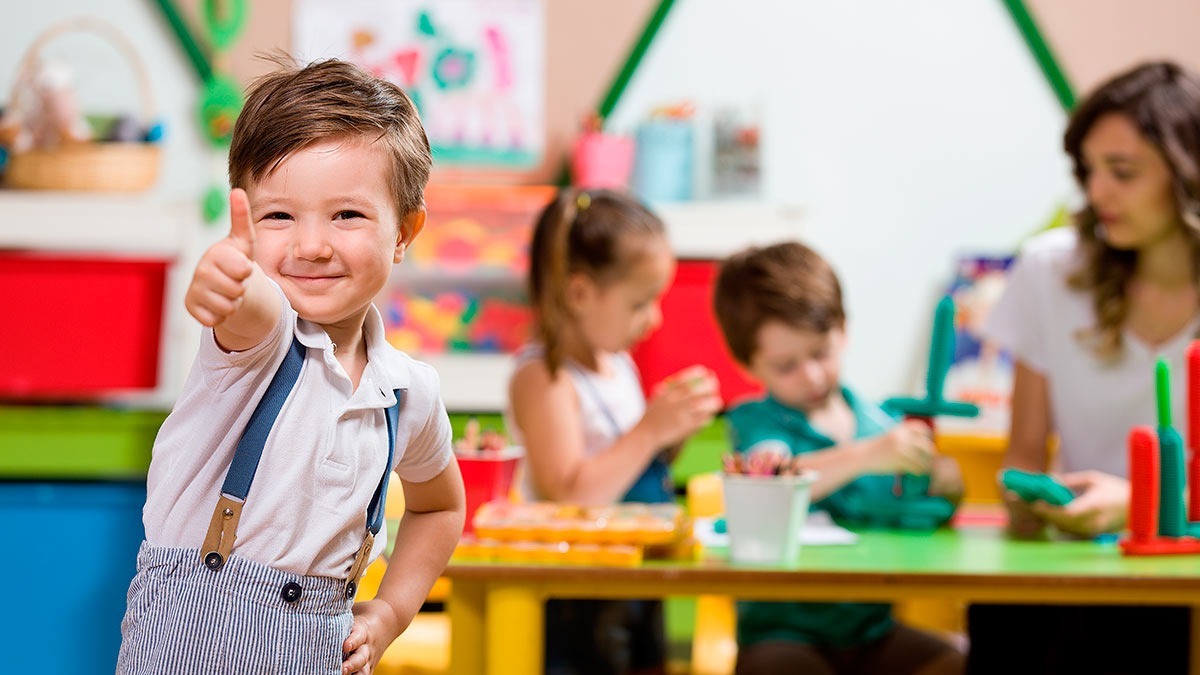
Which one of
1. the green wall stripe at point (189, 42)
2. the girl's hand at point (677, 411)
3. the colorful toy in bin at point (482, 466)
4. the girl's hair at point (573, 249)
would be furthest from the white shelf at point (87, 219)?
the colorful toy in bin at point (482, 466)

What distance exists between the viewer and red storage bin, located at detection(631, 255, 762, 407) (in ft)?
10.4

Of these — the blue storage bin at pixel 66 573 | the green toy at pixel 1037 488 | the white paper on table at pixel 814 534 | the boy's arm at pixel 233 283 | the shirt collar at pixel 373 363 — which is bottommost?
the blue storage bin at pixel 66 573

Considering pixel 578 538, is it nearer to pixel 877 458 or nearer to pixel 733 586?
pixel 733 586

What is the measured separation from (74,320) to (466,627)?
2.15 metres

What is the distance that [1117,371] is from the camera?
1.98 m

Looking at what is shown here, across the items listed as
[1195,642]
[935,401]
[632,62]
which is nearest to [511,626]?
[935,401]

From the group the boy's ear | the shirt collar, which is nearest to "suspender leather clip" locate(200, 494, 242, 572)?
the shirt collar

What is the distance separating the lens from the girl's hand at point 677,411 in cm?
183

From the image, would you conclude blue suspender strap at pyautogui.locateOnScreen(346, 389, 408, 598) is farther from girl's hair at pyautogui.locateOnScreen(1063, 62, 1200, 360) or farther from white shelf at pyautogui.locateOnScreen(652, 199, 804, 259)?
white shelf at pyautogui.locateOnScreen(652, 199, 804, 259)

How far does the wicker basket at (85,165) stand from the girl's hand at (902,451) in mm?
2167

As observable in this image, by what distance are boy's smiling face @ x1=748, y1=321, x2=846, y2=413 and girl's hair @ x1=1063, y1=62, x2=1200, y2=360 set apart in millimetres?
408

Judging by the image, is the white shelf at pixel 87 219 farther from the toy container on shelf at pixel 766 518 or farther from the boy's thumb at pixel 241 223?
the boy's thumb at pixel 241 223

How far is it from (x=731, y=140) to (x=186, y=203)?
137cm

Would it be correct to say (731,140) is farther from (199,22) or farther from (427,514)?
(427,514)
